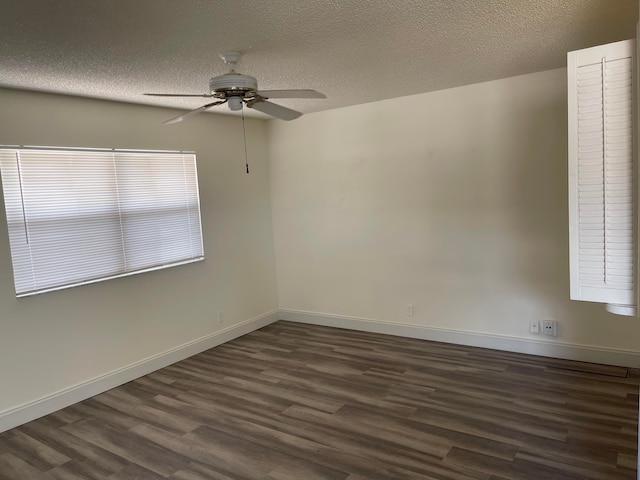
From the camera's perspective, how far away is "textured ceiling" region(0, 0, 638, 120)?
2061 millimetres

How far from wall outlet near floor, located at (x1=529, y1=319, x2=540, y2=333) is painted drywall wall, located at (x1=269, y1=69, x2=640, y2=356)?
6cm

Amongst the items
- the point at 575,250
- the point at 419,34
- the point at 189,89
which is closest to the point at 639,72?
the point at 575,250

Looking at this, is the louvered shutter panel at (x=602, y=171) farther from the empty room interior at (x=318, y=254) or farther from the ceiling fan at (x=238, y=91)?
the ceiling fan at (x=238, y=91)

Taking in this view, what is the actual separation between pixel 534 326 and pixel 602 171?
2473 millimetres

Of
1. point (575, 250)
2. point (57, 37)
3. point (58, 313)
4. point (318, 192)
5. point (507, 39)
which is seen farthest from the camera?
point (318, 192)

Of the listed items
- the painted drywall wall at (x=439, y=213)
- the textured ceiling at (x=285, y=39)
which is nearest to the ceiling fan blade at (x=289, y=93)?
the textured ceiling at (x=285, y=39)

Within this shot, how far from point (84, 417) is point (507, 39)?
3.85m

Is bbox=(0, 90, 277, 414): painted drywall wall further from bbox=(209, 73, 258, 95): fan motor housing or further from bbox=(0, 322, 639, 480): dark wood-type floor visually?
bbox=(209, 73, 258, 95): fan motor housing

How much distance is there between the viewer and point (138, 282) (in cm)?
398

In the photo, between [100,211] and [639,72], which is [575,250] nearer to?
[639,72]

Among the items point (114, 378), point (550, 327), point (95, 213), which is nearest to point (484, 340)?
point (550, 327)

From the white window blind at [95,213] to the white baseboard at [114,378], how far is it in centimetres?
82

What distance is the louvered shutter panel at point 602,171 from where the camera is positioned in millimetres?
1716

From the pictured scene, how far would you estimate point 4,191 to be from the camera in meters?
3.14
